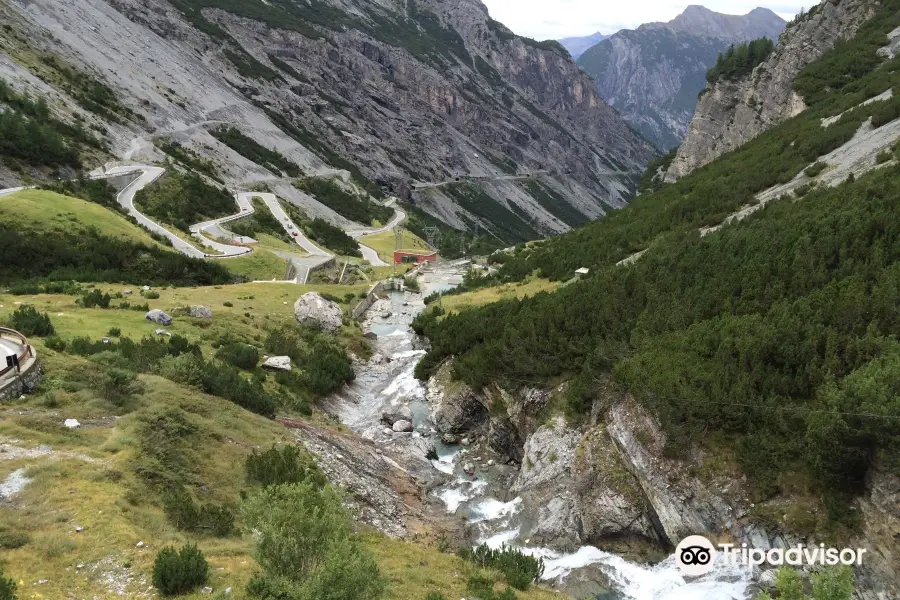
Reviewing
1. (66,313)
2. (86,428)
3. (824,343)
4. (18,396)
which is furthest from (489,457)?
(66,313)

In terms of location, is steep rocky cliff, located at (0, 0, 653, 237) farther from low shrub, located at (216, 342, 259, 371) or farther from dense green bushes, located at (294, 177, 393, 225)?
low shrub, located at (216, 342, 259, 371)

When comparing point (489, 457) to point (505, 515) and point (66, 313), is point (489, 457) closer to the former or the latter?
point (505, 515)

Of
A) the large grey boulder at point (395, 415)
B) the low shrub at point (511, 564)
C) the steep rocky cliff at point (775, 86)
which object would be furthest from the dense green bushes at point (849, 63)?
the low shrub at point (511, 564)

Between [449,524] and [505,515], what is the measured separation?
231 cm

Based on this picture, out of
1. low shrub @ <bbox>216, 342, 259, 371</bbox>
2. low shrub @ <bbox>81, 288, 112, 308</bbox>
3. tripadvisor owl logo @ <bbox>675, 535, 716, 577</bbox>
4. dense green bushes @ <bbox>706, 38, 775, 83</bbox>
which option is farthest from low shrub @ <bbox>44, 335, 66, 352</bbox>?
dense green bushes @ <bbox>706, 38, 775, 83</bbox>

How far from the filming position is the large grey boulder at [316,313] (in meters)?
40.9

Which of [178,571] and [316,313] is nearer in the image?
[178,571]

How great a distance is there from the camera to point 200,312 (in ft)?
115

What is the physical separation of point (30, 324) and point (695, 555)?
28.7m

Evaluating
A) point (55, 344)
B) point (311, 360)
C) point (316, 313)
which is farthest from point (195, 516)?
point (316, 313)

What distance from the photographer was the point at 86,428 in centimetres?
1683

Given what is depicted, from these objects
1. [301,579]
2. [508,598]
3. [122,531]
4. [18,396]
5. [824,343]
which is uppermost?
[824,343]

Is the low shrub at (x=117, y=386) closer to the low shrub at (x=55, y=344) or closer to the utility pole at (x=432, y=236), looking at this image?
the low shrub at (x=55, y=344)

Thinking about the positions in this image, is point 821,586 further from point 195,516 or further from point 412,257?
point 412,257
